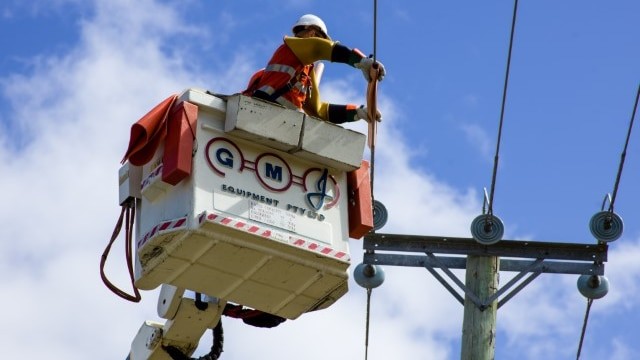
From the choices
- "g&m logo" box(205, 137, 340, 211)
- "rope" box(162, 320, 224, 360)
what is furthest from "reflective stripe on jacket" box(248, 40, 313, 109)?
"rope" box(162, 320, 224, 360)

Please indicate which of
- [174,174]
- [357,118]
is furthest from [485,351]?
[174,174]

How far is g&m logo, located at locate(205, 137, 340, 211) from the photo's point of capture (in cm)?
1644

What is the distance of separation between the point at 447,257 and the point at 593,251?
123 centimetres

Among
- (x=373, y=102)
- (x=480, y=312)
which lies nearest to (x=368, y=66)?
(x=373, y=102)

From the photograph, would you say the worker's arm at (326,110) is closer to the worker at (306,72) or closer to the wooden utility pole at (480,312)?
the worker at (306,72)

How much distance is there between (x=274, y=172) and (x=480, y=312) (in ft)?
11.6

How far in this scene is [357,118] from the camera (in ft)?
56.9

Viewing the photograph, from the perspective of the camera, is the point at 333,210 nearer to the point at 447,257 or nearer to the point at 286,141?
the point at 286,141

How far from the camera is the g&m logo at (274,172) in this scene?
1644cm

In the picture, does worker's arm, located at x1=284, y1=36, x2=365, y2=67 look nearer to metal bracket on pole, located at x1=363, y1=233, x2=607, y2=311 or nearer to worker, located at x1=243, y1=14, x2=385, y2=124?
worker, located at x1=243, y1=14, x2=385, y2=124

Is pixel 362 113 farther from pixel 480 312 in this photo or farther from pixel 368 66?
pixel 480 312

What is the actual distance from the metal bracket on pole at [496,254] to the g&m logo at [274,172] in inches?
137

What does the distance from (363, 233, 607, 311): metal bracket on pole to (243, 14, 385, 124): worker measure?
309 cm

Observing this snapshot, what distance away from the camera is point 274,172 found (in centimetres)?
1661
